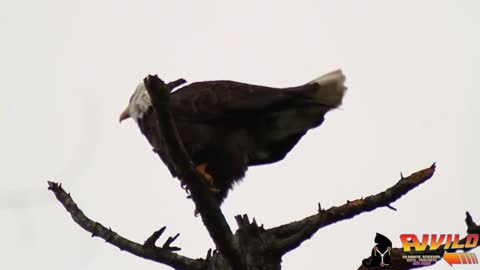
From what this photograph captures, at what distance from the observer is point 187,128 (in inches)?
234

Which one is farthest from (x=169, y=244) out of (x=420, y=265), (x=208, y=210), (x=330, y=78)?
(x=330, y=78)

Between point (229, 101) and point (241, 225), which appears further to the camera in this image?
point (229, 101)

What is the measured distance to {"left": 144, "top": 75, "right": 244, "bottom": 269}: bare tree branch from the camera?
13.7ft

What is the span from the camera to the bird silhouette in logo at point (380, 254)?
172 inches

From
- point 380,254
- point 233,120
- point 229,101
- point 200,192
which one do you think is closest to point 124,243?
point 200,192

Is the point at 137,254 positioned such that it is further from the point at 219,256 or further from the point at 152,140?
the point at 152,140

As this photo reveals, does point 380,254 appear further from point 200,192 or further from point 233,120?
point 233,120

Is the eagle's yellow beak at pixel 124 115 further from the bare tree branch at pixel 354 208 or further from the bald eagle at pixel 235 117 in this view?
the bare tree branch at pixel 354 208

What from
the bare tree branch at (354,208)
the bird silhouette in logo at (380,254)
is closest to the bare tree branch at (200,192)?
the bare tree branch at (354,208)

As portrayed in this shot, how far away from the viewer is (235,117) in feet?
20.0

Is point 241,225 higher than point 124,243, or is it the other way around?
point 124,243

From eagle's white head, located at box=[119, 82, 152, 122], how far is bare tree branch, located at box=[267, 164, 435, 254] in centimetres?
219

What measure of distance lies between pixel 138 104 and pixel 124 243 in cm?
182

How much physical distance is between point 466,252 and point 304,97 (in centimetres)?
243
